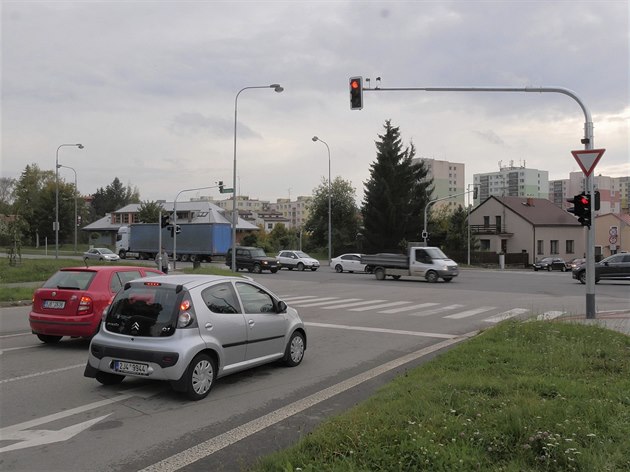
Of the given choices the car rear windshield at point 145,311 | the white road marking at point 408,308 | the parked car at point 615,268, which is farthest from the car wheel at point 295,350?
the parked car at point 615,268

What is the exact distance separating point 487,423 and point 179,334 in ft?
11.6

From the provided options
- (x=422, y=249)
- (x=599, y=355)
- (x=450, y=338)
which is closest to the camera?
(x=599, y=355)

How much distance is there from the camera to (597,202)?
13484 millimetres

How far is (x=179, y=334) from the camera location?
20.8ft

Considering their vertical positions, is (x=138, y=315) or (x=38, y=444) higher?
(x=138, y=315)

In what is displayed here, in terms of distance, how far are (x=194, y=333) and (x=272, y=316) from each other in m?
1.68

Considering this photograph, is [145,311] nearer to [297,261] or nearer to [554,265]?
[297,261]

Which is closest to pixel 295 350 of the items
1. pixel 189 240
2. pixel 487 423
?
pixel 487 423

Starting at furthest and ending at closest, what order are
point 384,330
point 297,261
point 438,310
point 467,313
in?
point 297,261 → point 438,310 → point 467,313 → point 384,330

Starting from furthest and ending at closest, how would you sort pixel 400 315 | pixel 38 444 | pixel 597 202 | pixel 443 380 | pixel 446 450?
pixel 400 315 < pixel 597 202 < pixel 443 380 < pixel 38 444 < pixel 446 450

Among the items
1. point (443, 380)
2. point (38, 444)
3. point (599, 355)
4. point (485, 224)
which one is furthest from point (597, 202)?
point (485, 224)

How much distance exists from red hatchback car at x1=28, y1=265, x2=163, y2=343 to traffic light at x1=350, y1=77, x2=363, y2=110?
32.0 feet

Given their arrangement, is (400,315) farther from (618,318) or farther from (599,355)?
(599,355)

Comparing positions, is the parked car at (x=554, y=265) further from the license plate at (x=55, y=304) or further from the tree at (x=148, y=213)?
the tree at (x=148, y=213)
